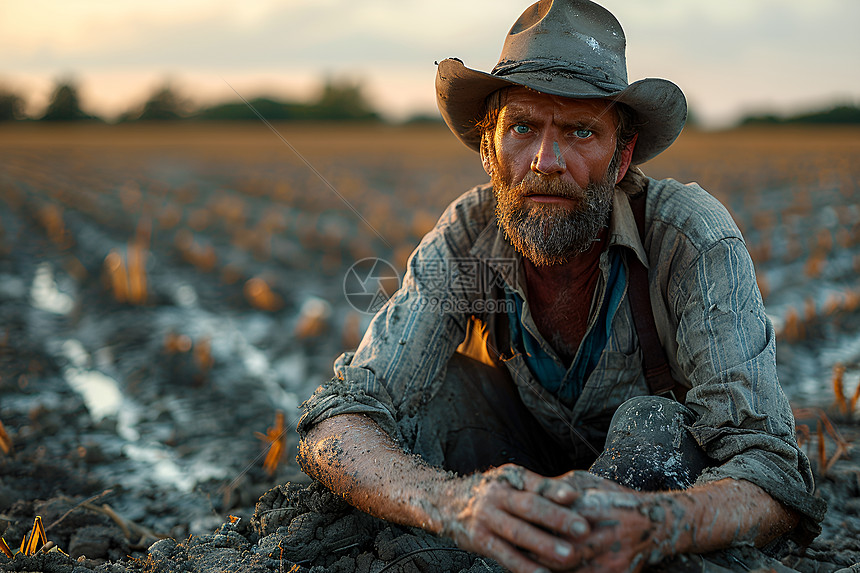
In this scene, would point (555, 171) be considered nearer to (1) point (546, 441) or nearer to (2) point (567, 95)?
(2) point (567, 95)

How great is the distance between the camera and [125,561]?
2586 mm

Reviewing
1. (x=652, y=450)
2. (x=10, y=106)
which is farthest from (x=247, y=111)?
(x=652, y=450)

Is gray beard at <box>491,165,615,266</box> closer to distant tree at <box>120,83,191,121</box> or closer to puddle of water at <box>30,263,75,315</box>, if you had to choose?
puddle of water at <box>30,263,75,315</box>

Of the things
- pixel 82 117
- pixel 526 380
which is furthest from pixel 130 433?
pixel 82 117

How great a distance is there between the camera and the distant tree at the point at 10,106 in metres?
54.8

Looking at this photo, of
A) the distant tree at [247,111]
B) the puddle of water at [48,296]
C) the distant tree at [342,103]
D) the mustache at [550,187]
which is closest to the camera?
the mustache at [550,187]

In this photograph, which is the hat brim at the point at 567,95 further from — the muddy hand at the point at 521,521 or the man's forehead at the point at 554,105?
the muddy hand at the point at 521,521

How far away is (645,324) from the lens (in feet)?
8.26

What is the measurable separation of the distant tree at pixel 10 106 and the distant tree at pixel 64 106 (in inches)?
138

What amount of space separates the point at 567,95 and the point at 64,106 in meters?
60.9

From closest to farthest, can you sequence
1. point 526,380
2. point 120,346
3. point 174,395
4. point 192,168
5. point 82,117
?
point 526,380 < point 174,395 < point 120,346 < point 192,168 < point 82,117

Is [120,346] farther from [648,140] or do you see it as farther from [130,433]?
[648,140]

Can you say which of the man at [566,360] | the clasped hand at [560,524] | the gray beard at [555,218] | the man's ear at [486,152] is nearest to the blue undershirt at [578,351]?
the man at [566,360]

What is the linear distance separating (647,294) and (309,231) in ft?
24.0
